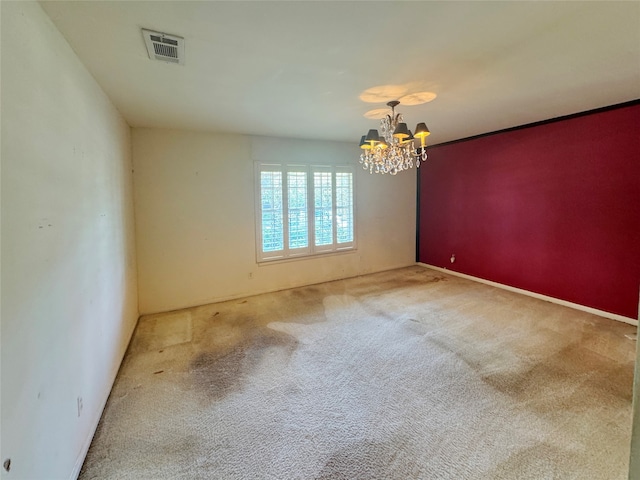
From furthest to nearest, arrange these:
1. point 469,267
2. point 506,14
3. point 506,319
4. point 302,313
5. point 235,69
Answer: point 469,267 → point 302,313 → point 506,319 → point 235,69 → point 506,14

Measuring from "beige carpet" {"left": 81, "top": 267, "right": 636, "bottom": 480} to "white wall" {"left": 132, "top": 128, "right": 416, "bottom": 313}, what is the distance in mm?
627

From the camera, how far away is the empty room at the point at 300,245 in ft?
4.90

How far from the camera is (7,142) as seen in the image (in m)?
1.12

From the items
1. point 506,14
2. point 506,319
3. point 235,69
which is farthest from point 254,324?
point 506,14

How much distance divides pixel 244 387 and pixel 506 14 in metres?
3.14

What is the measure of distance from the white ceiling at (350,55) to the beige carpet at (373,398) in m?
2.56

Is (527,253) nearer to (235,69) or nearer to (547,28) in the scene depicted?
(547,28)

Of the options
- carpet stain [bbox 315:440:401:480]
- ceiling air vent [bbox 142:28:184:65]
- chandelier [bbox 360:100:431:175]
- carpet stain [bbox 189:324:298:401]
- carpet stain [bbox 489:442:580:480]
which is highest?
ceiling air vent [bbox 142:28:184:65]

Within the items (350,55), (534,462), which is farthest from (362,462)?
(350,55)

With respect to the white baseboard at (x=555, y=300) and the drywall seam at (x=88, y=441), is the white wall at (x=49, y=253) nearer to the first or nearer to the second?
the drywall seam at (x=88, y=441)

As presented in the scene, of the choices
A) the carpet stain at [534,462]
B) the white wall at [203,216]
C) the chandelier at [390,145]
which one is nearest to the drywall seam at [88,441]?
the white wall at [203,216]

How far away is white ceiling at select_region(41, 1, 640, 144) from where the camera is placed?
5.09 ft

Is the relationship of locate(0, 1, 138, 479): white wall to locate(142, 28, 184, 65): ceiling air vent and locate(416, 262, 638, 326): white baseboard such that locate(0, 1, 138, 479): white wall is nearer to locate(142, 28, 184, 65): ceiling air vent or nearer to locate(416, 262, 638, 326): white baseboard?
locate(142, 28, 184, 65): ceiling air vent

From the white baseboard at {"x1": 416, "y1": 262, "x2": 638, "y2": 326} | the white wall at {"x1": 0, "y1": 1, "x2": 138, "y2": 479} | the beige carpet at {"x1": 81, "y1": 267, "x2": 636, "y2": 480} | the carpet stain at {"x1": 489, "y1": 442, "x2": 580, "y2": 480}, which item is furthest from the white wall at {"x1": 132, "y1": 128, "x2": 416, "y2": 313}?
the carpet stain at {"x1": 489, "y1": 442, "x2": 580, "y2": 480}
